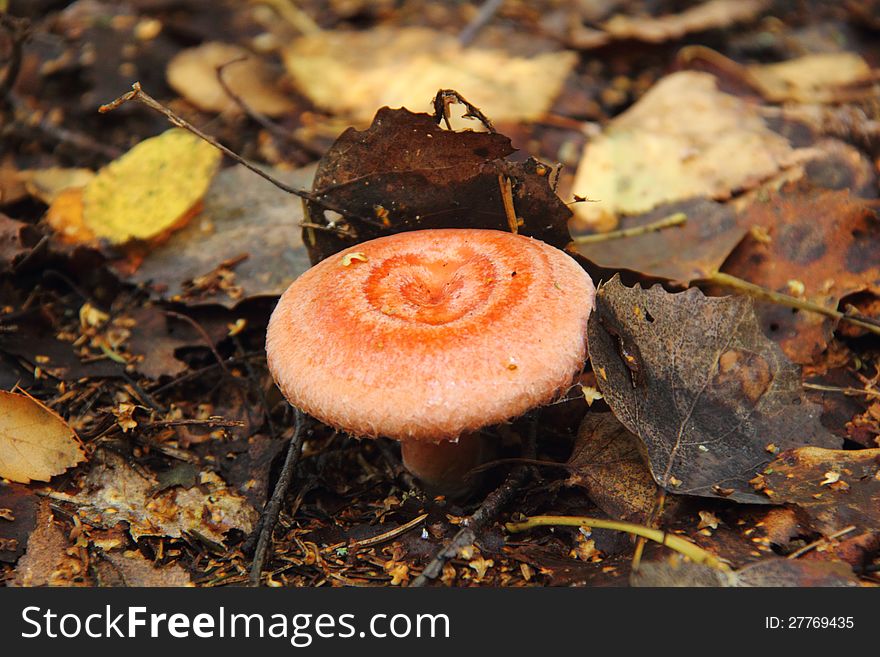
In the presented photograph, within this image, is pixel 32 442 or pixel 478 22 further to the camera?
pixel 478 22

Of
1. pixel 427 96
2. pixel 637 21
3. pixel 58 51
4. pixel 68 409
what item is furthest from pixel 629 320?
pixel 58 51

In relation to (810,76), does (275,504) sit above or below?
below

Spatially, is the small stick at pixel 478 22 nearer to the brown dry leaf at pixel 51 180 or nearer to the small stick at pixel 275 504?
the brown dry leaf at pixel 51 180

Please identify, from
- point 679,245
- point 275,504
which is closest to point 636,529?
point 275,504

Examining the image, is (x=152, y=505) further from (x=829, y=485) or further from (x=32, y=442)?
(x=829, y=485)

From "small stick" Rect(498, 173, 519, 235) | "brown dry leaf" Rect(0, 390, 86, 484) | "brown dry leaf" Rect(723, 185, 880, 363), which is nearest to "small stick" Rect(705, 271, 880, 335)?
"brown dry leaf" Rect(723, 185, 880, 363)

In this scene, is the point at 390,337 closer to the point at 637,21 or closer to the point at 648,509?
the point at 648,509

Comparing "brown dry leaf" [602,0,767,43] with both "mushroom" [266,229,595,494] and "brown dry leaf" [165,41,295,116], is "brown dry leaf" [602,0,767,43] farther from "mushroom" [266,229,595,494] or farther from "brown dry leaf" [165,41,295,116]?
"mushroom" [266,229,595,494]

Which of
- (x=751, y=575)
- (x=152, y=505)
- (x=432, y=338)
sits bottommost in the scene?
(x=152, y=505)
